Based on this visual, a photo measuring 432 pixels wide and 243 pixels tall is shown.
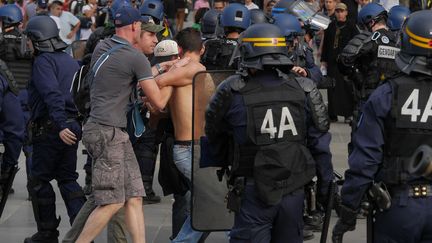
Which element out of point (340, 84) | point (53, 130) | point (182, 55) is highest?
point (182, 55)

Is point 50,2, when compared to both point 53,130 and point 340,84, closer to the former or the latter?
point 340,84

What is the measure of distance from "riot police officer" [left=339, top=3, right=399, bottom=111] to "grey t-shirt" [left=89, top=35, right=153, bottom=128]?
10.9 feet

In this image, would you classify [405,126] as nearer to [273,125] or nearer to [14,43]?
[273,125]

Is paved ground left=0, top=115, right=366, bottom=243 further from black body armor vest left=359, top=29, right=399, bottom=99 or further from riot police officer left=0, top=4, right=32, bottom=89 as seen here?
black body armor vest left=359, top=29, right=399, bottom=99

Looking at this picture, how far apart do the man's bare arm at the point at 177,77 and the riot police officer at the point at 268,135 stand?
1565mm

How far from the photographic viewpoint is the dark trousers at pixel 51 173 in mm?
8508

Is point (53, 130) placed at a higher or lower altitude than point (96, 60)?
lower

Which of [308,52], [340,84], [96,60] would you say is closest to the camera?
[96,60]

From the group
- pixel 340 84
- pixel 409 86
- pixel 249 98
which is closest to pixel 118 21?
pixel 249 98

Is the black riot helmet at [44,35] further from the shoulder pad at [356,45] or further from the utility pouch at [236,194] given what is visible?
the shoulder pad at [356,45]

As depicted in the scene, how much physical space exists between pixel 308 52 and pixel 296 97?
3.53 metres

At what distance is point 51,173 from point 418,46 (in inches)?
144

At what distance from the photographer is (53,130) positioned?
8484 millimetres

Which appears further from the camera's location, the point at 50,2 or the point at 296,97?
the point at 50,2
